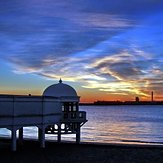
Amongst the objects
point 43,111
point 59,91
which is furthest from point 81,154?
point 59,91

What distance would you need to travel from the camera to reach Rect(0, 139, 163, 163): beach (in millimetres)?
28750

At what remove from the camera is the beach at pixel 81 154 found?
28750 mm

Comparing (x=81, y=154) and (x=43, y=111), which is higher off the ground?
(x=43, y=111)

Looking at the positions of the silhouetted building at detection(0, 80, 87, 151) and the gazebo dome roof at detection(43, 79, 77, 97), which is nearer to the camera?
the silhouetted building at detection(0, 80, 87, 151)

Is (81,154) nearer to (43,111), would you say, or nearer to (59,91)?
(43,111)

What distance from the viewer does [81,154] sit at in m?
31.8

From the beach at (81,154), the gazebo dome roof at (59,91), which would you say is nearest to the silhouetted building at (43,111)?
the gazebo dome roof at (59,91)

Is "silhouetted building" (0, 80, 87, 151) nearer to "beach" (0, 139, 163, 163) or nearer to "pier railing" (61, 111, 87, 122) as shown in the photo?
"pier railing" (61, 111, 87, 122)

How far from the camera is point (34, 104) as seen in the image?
33.7m

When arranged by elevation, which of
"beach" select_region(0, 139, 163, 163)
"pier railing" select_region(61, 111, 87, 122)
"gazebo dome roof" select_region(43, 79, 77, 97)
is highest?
"gazebo dome roof" select_region(43, 79, 77, 97)

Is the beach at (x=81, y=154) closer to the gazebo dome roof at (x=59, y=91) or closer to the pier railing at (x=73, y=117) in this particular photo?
the pier railing at (x=73, y=117)

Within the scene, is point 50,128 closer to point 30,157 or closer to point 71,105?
point 71,105

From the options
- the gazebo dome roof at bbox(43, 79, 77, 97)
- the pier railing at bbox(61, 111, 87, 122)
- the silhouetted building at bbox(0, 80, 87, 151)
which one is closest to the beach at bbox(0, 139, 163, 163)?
the silhouetted building at bbox(0, 80, 87, 151)

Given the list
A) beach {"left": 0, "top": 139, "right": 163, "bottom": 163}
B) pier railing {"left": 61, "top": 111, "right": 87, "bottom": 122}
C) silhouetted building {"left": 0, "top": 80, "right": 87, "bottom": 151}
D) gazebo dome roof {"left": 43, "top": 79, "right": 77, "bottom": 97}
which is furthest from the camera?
gazebo dome roof {"left": 43, "top": 79, "right": 77, "bottom": 97}
